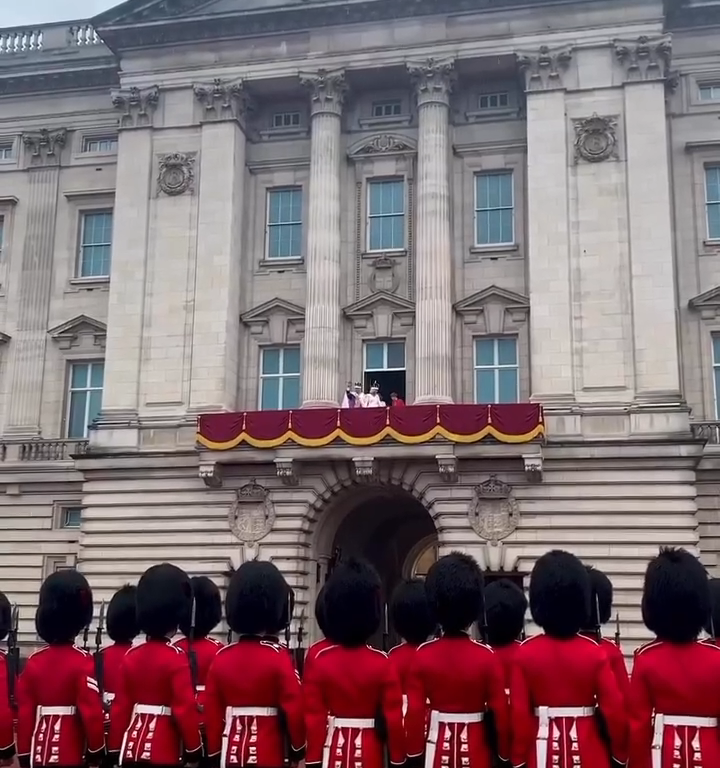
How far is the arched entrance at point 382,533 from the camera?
79.5 feet

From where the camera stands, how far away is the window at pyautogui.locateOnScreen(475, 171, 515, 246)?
25609mm

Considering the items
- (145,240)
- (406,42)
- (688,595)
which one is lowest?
(688,595)

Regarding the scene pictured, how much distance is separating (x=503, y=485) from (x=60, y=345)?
12783 mm

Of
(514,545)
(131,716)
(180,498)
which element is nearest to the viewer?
(131,716)

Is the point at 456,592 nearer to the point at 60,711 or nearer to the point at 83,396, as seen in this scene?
the point at 60,711

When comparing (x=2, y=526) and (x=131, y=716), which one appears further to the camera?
(x=2, y=526)

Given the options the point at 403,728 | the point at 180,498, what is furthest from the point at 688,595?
the point at 180,498

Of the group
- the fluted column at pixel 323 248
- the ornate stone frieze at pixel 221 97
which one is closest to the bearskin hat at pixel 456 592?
the fluted column at pixel 323 248

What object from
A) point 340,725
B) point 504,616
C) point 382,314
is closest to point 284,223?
point 382,314

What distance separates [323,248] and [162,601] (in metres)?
17.8

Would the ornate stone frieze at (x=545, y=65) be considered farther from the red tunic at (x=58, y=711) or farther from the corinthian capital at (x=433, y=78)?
the red tunic at (x=58, y=711)

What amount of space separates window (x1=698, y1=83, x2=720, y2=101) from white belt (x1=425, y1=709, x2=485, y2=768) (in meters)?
22.0

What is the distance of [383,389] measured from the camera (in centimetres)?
2542

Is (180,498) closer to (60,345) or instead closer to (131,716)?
(60,345)
